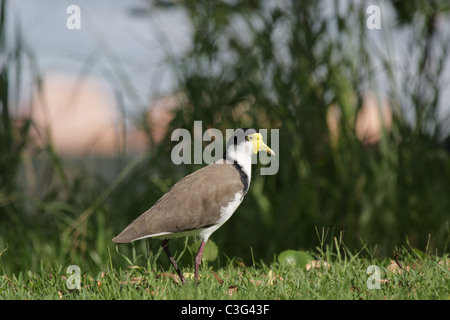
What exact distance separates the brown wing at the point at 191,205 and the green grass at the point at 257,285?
30 cm

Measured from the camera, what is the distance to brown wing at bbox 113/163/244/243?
121 inches

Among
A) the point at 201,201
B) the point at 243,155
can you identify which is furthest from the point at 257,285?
the point at 243,155

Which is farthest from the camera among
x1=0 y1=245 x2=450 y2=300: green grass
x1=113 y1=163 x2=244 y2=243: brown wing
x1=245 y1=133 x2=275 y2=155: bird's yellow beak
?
x1=245 y1=133 x2=275 y2=155: bird's yellow beak

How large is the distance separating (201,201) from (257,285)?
53 centimetres

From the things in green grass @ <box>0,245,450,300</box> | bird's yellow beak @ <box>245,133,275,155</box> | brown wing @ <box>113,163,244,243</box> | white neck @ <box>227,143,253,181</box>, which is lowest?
green grass @ <box>0,245,450,300</box>

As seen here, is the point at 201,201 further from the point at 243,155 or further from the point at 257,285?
the point at 257,285

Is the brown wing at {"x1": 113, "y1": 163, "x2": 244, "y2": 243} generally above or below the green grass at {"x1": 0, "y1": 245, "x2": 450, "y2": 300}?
above

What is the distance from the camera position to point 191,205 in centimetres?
315

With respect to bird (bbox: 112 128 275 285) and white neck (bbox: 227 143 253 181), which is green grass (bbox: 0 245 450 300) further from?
white neck (bbox: 227 143 253 181)

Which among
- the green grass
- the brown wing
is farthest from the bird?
the green grass

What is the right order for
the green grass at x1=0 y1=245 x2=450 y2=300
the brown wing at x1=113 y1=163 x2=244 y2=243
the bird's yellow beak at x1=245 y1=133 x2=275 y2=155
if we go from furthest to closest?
the bird's yellow beak at x1=245 y1=133 x2=275 y2=155, the brown wing at x1=113 y1=163 x2=244 y2=243, the green grass at x1=0 y1=245 x2=450 y2=300

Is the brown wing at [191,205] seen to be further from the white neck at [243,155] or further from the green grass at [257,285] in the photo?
the green grass at [257,285]

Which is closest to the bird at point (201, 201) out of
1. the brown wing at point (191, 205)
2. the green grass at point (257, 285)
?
the brown wing at point (191, 205)

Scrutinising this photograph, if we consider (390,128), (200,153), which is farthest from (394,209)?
(200,153)
